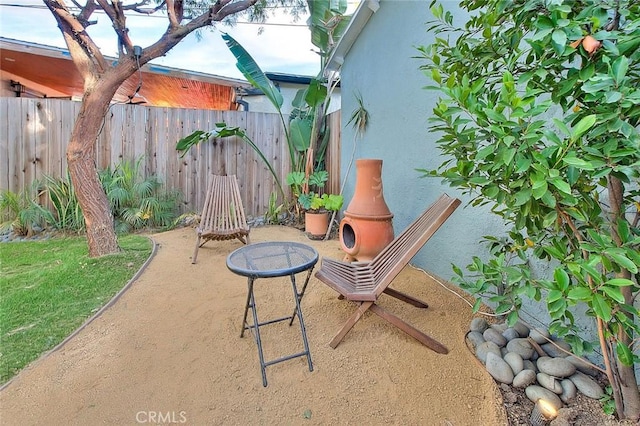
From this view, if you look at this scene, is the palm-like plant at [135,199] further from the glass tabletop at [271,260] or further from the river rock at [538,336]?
the river rock at [538,336]

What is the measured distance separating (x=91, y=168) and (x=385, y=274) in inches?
134

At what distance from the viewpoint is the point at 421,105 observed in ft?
10.7

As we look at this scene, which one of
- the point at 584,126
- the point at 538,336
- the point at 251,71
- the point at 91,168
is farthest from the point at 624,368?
the point at 251,71

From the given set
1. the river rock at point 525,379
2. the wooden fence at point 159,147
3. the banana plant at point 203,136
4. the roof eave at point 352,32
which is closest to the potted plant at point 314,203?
the wooden fence at point 159,147

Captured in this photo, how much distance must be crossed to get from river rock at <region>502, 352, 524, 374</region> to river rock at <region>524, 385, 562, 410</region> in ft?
0.38

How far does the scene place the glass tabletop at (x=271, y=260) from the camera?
1.82 meters

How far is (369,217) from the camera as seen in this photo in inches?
130

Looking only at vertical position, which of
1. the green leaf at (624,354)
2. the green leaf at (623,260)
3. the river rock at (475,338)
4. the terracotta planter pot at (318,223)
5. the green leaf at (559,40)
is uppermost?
the green leaf at (559,40)

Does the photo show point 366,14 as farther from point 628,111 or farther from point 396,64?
point 628,111

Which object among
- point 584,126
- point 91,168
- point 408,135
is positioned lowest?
point 91,168

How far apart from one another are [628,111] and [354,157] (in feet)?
13.6

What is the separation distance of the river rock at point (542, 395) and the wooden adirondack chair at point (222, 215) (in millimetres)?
3192

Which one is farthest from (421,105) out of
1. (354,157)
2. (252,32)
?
(252,32)

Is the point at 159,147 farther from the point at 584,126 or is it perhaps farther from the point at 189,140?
the point at 584,126
